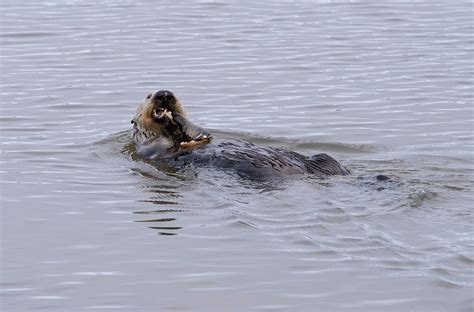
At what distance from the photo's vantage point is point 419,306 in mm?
5625

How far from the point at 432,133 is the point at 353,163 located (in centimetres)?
135

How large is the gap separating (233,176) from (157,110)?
60.8 inches

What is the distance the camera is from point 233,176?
26.2 feet

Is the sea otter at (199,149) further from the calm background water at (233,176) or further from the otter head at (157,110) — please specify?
the calm background water at (233,176)

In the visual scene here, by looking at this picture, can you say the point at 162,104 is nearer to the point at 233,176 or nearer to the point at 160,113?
the point at 160,113

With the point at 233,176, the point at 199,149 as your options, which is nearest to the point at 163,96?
the point at 199,149

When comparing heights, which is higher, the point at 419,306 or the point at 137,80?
the point at 137,80

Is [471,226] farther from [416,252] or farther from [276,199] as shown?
[276,199]

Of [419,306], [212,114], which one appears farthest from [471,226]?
[212,114]

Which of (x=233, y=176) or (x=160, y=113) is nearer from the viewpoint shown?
(x=233, y=176)

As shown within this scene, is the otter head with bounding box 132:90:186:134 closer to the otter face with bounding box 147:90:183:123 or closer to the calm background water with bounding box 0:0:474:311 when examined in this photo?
the otter face with bounding box 147:90:183:123

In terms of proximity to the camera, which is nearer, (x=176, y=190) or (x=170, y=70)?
(x=176, y=190)

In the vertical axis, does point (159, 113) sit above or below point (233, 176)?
above

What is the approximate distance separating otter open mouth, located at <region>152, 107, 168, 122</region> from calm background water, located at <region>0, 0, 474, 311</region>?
43 cm
